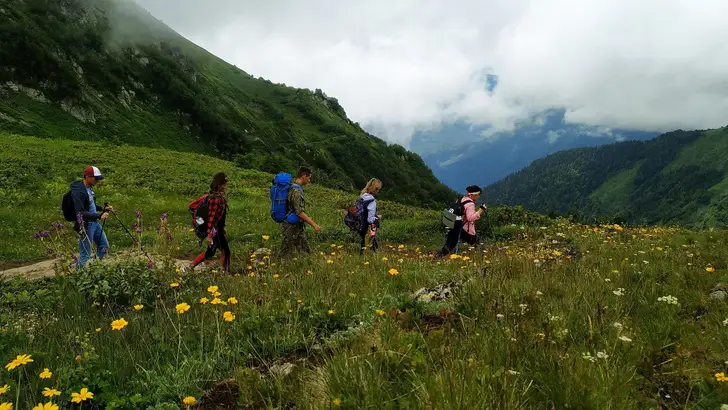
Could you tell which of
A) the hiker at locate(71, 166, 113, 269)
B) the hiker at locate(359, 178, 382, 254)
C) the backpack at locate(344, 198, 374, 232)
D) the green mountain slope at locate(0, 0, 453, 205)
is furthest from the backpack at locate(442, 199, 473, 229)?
the green mountain slope at locate(0, 0, 453, 205)

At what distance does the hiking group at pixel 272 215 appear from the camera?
8711 mm

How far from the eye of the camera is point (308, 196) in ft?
89.6

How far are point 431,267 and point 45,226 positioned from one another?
51.7 ft

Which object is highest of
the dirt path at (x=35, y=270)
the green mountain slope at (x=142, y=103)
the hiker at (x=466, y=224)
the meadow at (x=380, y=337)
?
the green mountain slope at (x=142, y=103)

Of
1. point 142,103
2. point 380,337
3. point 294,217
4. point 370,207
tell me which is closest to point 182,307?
point 380,337

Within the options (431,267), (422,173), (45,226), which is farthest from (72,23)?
(422,173)

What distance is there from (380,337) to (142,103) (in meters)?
78.1

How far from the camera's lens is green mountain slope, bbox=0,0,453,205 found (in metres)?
50.4

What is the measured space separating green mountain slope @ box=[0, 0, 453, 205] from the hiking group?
41363mm

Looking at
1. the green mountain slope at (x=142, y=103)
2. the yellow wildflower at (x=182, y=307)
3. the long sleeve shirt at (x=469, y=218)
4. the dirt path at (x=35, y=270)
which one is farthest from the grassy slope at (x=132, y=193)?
the green mountain slope at (x=142, y=103)

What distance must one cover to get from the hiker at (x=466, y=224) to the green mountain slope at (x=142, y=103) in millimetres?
42704

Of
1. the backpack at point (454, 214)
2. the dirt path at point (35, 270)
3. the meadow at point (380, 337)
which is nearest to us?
the meadow at point (380, 337)

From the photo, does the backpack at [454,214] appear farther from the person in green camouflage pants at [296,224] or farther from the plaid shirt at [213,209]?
the plaid shirt at [213,209]

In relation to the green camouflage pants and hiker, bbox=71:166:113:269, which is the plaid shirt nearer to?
the green camouflage pants
